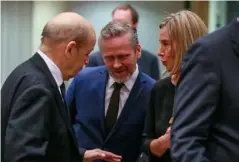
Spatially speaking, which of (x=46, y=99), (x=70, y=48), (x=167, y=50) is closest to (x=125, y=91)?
(x=167, y=50)

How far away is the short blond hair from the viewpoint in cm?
240

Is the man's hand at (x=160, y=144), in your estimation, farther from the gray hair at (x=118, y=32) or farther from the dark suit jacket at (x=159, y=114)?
the gray hair at (x=118, y=32)

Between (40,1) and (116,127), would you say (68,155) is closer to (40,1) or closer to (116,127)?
(116,127)

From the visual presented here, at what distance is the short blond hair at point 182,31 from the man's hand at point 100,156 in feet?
1.60

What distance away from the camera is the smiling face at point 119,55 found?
8.77 feet

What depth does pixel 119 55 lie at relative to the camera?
268 centimetres

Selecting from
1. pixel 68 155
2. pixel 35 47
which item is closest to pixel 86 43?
pixel 68 155

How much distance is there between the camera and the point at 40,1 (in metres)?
4.47

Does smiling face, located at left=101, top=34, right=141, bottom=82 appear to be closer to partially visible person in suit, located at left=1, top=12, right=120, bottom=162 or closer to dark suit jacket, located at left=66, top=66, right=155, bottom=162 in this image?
dark suit jacket, located at left=66, top=66, right=155, bottom=162

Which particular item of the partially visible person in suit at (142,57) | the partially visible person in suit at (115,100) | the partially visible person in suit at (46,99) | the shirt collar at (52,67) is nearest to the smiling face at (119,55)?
the partially visible person in suit at (115,100)

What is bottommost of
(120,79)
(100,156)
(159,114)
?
(100,156)

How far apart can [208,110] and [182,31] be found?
0.72m

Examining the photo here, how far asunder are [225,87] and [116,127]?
1000mm

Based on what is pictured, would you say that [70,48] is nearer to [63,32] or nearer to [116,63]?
[63,32]
